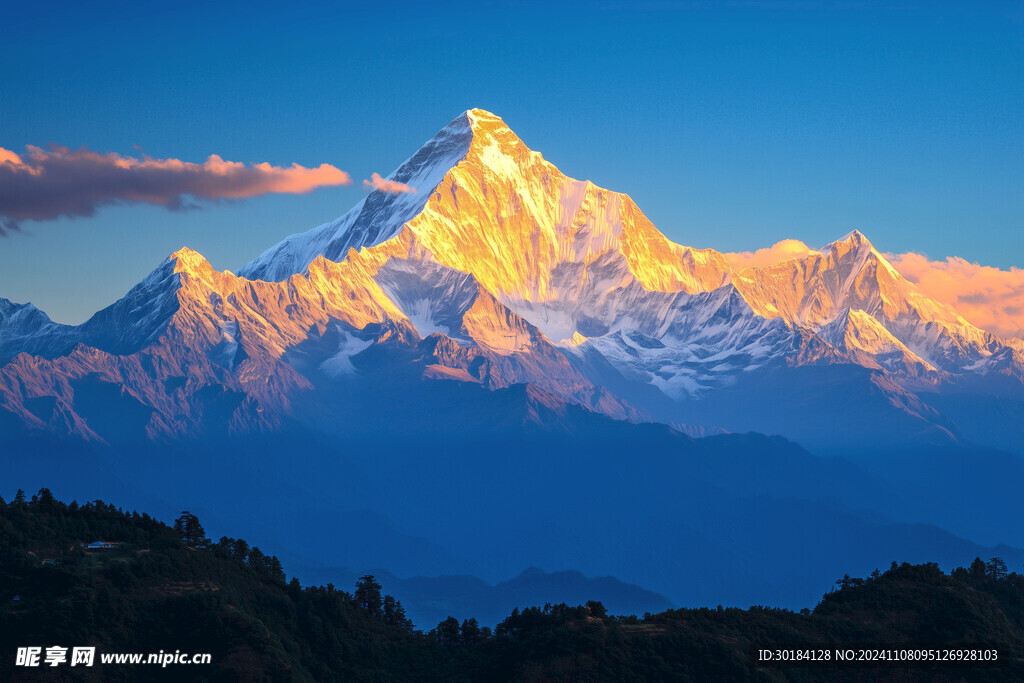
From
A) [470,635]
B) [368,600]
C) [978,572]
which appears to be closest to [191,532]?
[368,600]

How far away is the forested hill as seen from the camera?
132 metres

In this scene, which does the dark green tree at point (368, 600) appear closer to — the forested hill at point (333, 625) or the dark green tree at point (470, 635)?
the forested hill at point (333, 625)

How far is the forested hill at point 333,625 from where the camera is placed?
132125mm

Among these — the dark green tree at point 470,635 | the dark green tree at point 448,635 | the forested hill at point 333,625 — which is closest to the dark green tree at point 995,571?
the forested hill at point 333,625

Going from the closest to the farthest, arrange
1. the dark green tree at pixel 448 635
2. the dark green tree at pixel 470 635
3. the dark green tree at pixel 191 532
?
the dark green tree at pixel 191 532 < the dark green tree at pixel 448 635 < the dark green tree at pixel 470 635

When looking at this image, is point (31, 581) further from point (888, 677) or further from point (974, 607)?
point (974, 607)

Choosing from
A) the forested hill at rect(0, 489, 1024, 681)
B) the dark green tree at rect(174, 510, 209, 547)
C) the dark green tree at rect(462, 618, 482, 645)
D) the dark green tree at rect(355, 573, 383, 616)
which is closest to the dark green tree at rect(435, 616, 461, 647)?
the forested hill at rect(0, 489, 1024, 681)

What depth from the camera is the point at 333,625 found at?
506ft

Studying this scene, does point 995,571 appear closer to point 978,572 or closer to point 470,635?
point 978,572

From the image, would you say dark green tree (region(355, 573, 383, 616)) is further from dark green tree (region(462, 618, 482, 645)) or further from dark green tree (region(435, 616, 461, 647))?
dark green tree (region(462, 618, 482, 645))

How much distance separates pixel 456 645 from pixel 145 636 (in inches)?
1768

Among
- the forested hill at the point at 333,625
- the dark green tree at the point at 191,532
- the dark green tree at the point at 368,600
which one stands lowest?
the forested hill at the point at 333,625

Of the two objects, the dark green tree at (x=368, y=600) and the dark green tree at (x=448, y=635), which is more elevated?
the dark green tree at (x=368, y=600)

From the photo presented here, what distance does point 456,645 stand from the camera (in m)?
166
